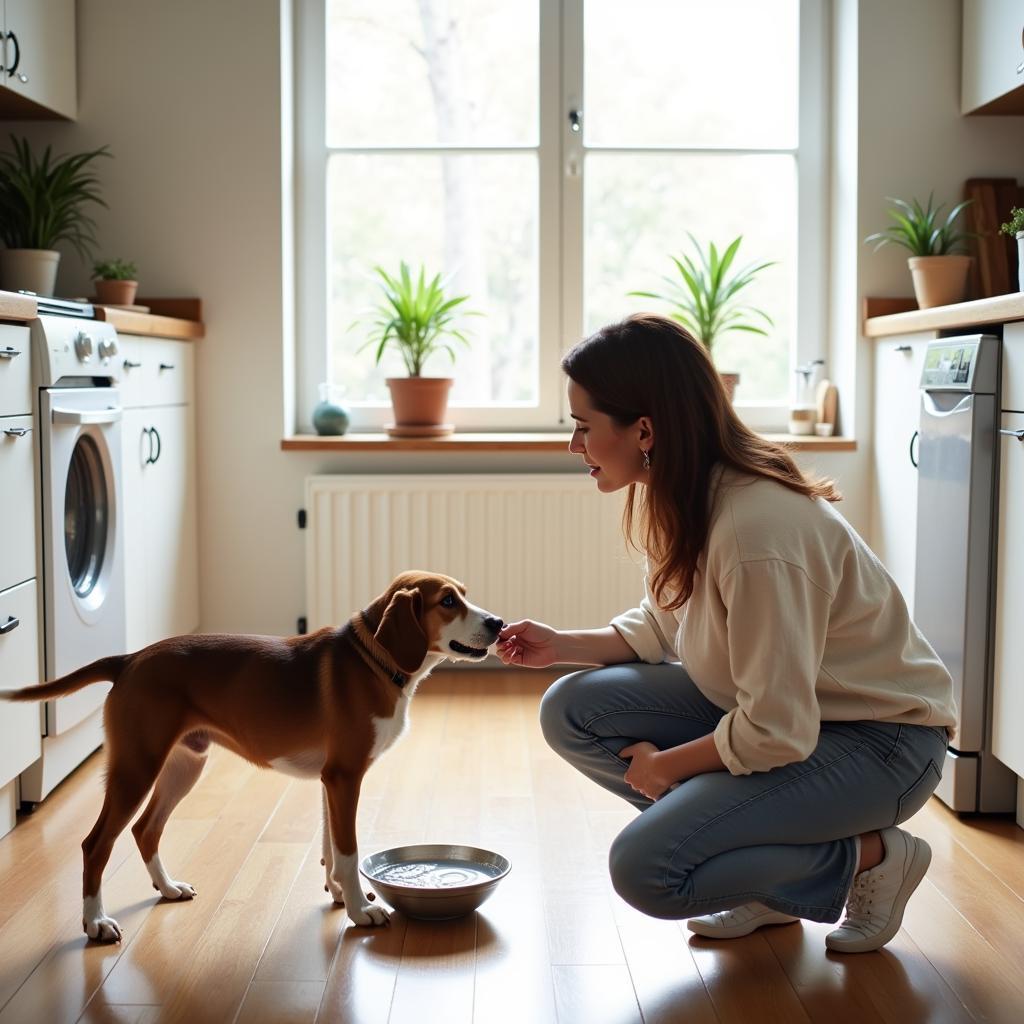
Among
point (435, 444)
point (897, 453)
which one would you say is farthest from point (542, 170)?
point (897, 453)

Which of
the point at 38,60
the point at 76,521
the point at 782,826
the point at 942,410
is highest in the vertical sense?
the point at 38,60

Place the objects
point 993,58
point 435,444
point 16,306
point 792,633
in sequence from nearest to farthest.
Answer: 1. point 792,633
2. point 16,306
3. point 993,58
4. point 435,444

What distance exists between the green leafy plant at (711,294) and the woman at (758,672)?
2.14 m

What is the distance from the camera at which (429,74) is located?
13.7 ft

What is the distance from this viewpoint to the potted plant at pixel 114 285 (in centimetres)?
368

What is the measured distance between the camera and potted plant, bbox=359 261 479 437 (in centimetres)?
398

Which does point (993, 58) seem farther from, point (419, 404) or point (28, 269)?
point (28, 269)

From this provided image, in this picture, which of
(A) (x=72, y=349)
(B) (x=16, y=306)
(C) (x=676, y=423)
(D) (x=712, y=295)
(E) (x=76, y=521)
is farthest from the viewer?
(D) (x=712, y=295)

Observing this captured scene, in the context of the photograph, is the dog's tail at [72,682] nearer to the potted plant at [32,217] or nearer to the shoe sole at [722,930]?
the shoe sole at [722,930]

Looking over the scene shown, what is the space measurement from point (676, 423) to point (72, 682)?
1018mm

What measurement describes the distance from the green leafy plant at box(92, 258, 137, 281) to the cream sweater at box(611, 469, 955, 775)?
2355 mm

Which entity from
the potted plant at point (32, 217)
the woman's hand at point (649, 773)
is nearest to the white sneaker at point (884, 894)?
the woman's hand at point (649, 773)

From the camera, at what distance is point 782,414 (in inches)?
169

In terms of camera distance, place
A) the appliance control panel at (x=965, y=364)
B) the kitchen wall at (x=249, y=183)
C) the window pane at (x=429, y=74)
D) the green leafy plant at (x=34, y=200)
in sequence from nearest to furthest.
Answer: the appliance control panel at (x=965, y=364) < the green leafy plant at (x=34, y=200) < the kitchen wall at (x=249, y=183) < the window pane at (x=429, y=74)
